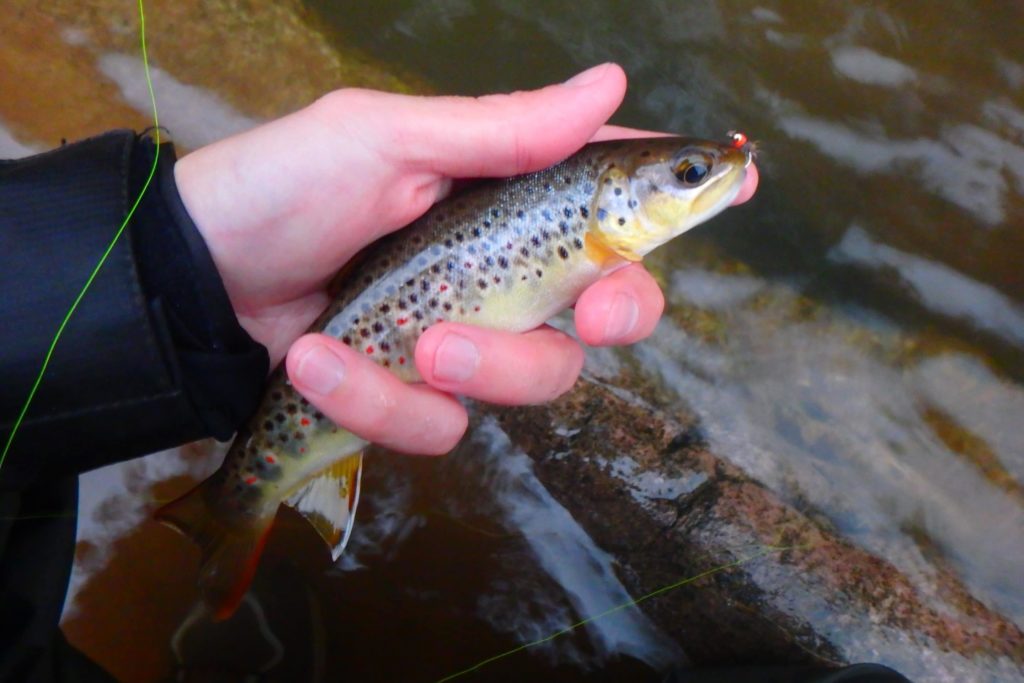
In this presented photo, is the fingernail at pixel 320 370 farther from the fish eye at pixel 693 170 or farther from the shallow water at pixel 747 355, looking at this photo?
the shallow water at pixel 747 355

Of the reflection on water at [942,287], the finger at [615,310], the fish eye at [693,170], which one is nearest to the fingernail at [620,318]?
the finger at [615,310]

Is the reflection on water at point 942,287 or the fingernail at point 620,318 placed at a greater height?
the fingernail at point 620,318

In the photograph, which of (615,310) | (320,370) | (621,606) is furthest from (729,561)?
(320,370)

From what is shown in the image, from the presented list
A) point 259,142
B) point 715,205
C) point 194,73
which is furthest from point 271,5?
point 715,205

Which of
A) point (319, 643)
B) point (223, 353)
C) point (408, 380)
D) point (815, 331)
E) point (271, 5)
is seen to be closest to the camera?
point (223, 353)

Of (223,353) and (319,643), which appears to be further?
(319,643)

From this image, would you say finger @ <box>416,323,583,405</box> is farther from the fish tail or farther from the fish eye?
the fish tail

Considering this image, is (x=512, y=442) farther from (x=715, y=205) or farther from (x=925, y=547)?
(x=925, y=547)
